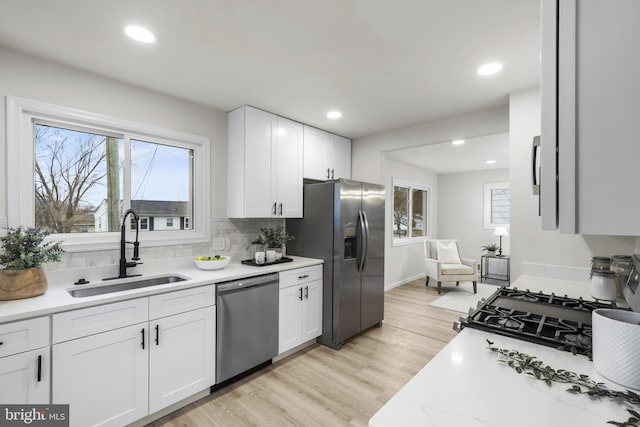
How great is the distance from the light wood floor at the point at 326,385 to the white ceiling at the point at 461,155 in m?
2.38

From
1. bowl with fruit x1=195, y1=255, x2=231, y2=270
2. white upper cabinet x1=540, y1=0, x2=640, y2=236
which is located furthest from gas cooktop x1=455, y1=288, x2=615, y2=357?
bowl with fruit x1=195, y1=255, x2=231, y2=270

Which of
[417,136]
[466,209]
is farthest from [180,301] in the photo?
[466,209]

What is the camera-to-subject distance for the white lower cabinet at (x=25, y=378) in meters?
1.48

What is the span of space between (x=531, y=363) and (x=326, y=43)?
6.42 ft

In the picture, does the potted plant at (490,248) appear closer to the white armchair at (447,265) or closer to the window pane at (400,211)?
the white armchair at (447,265)

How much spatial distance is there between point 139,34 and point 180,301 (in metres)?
1.74

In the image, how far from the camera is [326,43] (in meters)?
1.93

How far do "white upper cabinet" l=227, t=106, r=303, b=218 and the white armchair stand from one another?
321 centimetres

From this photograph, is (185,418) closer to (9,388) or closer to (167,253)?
(9,388)

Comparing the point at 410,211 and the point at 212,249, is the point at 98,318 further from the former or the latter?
the point at 410,211

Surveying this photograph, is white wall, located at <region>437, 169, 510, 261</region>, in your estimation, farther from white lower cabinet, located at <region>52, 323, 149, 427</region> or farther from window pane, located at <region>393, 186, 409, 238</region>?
white lower cabinet, located at <region>52, 323, 149, 427</region>

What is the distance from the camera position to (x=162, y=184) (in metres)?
2.82

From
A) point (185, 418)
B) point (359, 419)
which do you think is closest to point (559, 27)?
point (359, 419)

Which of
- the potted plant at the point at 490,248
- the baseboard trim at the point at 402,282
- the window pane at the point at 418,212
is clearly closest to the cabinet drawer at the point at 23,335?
the baseboard trim at the point at 402,282
